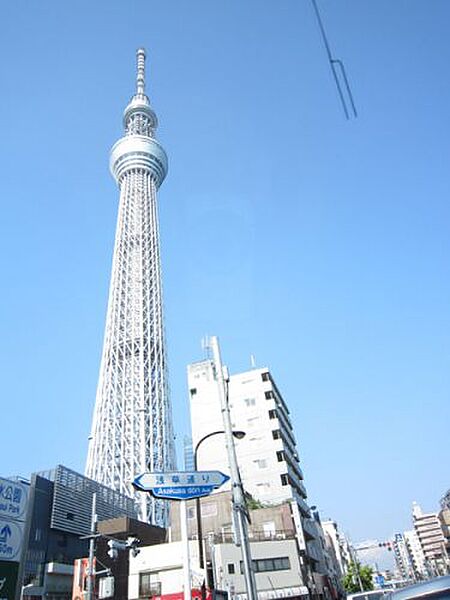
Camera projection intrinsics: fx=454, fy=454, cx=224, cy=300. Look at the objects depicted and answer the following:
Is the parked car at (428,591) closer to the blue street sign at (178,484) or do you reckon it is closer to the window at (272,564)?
the blue street sign at (178,484)

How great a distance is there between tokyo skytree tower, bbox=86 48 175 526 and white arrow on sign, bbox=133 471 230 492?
53.2 m

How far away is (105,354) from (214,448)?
26066mm

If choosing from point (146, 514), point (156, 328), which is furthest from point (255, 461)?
point (156, 328)

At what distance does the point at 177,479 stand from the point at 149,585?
27.5 metres

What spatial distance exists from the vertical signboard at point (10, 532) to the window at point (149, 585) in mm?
21770

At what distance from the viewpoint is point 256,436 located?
54.6 meters

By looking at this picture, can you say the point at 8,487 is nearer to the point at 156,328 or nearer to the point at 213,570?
the point at 213,570

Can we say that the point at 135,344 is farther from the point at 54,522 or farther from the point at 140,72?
the point at 140,72

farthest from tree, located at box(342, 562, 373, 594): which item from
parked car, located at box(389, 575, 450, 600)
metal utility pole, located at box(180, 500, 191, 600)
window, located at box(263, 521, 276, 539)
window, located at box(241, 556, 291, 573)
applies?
parked car, located at box(389, 575, 450, 600)

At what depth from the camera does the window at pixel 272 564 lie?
34.7 m

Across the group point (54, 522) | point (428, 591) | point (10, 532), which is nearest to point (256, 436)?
point (54, 522)

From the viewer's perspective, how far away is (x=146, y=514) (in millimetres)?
57688

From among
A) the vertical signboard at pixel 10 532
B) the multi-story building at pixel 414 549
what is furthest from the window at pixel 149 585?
the multi-story building at pixel 414 549

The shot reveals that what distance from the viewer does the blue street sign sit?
887cm
